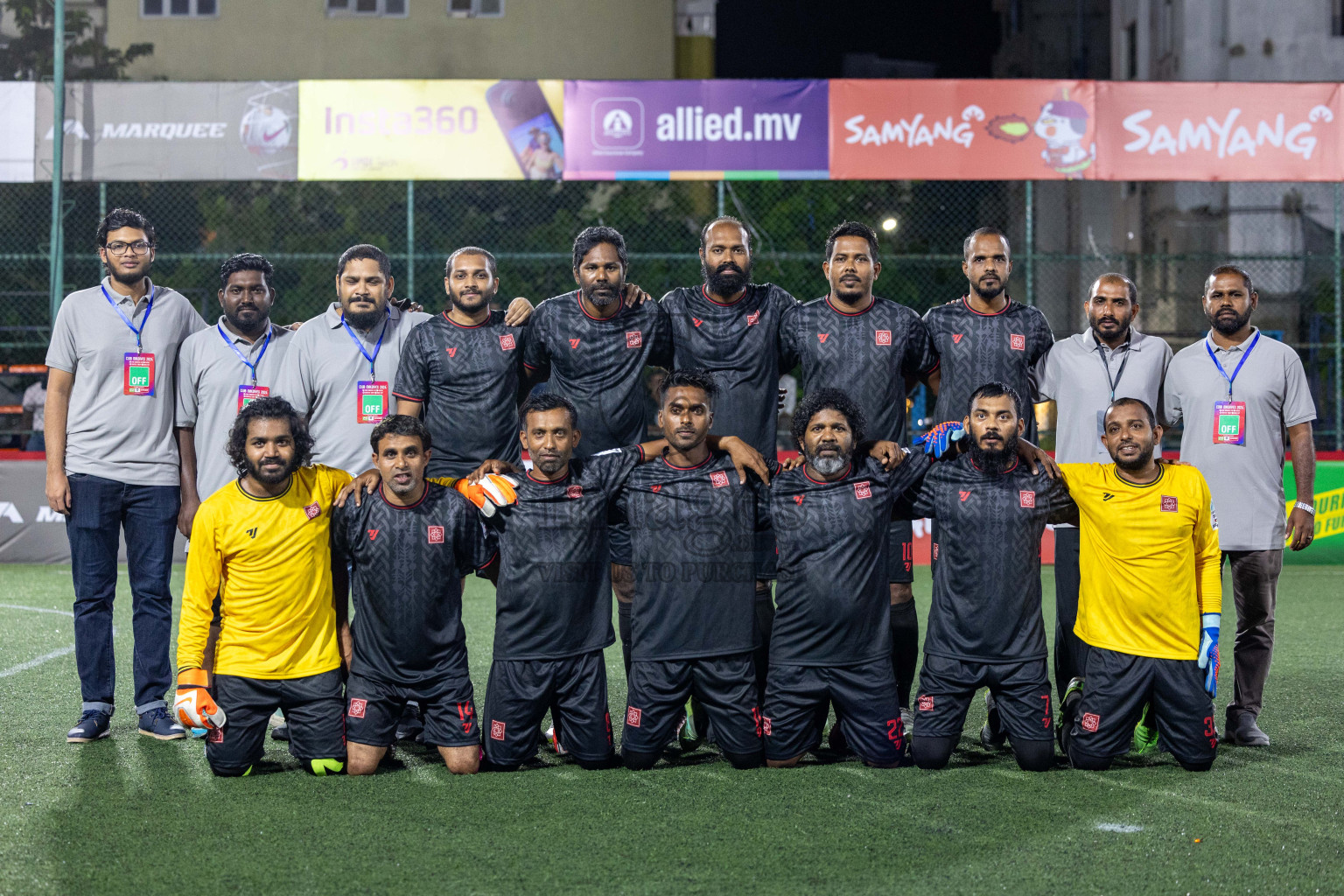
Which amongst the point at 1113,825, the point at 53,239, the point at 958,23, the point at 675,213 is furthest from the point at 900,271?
the point at 958,23

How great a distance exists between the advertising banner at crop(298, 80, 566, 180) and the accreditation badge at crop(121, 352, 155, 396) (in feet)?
24.9

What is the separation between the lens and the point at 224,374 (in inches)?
219

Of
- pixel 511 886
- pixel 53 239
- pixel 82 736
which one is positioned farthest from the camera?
pixel 53 239

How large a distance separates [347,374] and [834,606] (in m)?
2.25

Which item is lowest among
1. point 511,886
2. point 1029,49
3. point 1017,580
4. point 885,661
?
point 511,886

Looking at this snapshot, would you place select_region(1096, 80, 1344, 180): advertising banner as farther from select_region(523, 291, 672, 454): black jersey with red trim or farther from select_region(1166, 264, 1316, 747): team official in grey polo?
select_region(523, 291, 672, 454): black jersey with red trim

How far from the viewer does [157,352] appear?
18.4ft

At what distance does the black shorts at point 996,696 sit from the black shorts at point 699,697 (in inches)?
25.4

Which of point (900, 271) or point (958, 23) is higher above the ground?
point (958, 23)

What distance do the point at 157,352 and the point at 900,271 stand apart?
13.5 meters

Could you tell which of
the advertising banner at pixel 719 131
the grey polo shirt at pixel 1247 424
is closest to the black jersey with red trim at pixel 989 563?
the grey polo shirt at pixel 1247 424

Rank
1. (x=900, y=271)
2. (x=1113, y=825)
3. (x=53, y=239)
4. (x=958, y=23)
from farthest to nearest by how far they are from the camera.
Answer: (x=958, y=23)
(x=900, y=271)
(x=53, y=239)
(x=1113, y=825)

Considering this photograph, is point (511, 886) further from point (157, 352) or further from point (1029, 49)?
point (1029, 49)

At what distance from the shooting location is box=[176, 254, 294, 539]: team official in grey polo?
5.57m
